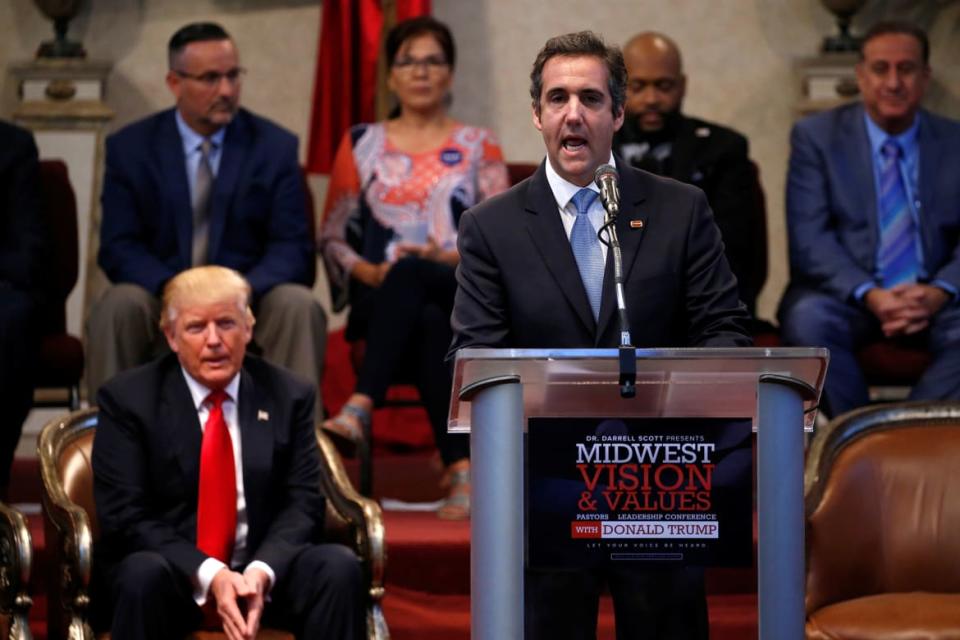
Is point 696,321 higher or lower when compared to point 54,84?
lower

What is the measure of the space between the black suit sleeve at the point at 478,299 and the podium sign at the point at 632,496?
402 millimetres

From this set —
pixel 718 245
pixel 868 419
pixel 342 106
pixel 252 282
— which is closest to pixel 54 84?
pixel 342 106

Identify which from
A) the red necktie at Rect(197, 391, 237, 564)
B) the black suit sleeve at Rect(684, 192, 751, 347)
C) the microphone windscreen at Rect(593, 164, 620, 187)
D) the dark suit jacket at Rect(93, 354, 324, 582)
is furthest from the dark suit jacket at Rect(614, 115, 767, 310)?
the microphone windscreen at Rect(593, 164, 620, 187)

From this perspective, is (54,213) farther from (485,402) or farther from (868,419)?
Result: (485,402)

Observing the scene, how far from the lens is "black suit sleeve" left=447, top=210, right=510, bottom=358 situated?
2777mm

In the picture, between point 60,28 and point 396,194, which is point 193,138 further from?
point 60,28

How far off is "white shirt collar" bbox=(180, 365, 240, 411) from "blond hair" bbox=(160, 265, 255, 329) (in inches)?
5.7

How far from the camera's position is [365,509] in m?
3.71

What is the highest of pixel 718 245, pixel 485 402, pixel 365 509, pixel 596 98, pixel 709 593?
pixel 596 98

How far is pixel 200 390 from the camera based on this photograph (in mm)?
3793

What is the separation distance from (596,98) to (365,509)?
4.16 feet

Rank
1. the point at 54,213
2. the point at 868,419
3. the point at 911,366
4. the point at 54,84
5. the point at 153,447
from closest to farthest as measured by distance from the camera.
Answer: the point at 153,447 < the point at 868,419 < the point at 911,366 < the point at 54,213 < the point at 54,84

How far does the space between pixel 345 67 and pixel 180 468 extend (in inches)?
121

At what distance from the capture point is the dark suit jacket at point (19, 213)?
4848 mm
